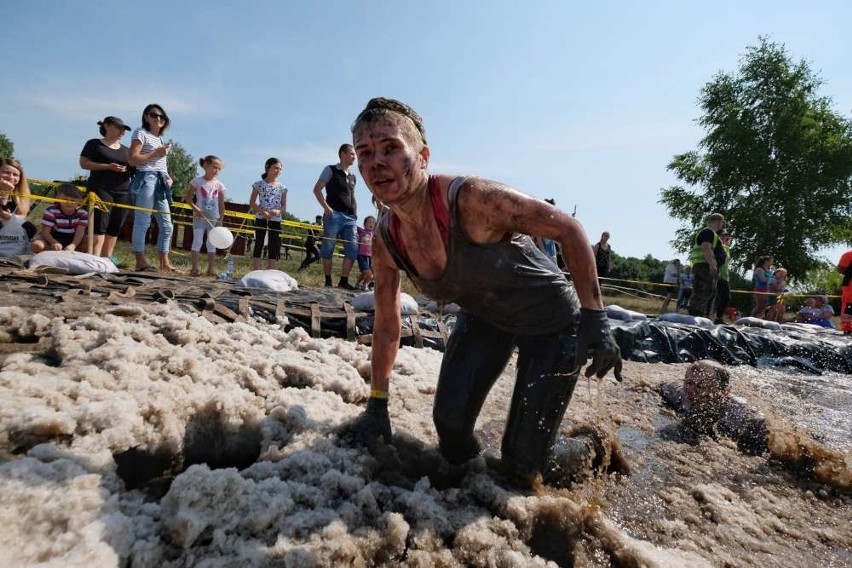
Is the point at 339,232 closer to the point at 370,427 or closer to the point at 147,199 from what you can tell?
the point at 147,199

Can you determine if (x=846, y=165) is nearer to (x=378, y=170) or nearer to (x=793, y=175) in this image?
(x=793, y=175)

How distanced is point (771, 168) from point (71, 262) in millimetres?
25647

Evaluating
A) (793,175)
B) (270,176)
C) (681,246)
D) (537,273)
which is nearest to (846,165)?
(793,175)

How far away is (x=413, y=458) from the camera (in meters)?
2.22

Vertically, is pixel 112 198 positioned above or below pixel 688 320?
above

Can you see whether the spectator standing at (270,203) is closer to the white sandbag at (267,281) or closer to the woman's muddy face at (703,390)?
the white sandbag at (267,281)

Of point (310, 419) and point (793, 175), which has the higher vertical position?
point (793, 175)

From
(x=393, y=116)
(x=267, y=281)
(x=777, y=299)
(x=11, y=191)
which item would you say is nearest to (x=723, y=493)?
(x=393, y=116)

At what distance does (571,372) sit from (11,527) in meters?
1.84

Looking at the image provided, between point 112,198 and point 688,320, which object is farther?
point 688,320

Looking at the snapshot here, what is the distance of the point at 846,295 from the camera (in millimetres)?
8281

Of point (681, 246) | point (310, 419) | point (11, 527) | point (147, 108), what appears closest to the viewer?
point (11, 527)

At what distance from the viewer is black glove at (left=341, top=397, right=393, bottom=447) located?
209 cm

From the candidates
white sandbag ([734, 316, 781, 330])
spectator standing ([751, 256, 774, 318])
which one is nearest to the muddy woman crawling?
white sandbag ([734, 316, 781, 330])
